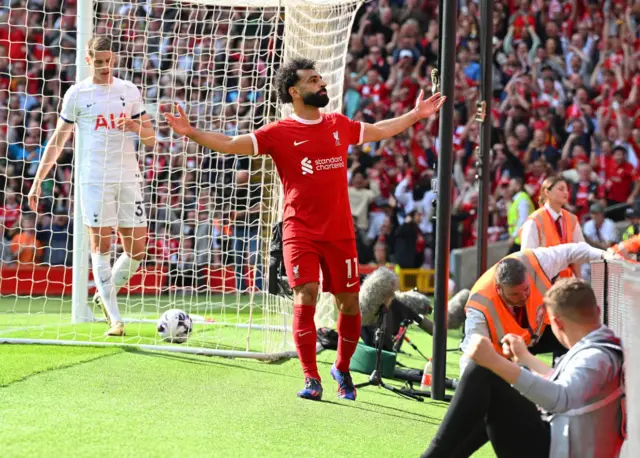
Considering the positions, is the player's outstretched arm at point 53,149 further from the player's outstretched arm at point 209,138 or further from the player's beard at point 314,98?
the player's beard at point 314,98

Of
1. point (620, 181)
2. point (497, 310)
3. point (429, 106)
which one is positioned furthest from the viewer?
point (620, 181)

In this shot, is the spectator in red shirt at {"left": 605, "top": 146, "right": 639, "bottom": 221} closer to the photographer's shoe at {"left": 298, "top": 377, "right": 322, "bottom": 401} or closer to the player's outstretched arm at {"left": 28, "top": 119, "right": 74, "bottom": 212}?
the player's outstretched arm at {"left": 28, "top": 119, "right": 74, "bottom": 212}

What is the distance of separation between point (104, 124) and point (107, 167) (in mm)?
384

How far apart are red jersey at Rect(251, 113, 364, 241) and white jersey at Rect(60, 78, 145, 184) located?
7.96ft

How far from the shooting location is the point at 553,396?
3.79 meters

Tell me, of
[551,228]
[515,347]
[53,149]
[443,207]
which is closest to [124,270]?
[53,149]

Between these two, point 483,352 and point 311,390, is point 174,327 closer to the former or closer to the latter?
point 311,390

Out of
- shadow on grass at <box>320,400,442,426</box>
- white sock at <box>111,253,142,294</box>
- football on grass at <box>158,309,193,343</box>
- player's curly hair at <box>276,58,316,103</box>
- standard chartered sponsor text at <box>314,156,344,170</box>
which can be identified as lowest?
shadow on grass at <box>320,400,442,426</box>

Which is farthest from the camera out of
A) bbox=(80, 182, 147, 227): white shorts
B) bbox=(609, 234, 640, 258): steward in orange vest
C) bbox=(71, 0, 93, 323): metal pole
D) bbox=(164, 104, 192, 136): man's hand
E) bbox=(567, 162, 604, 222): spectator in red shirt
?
bbox=(567, 162, 604, 222): spectator in red shirt

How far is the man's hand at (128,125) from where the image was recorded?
828 centimetres

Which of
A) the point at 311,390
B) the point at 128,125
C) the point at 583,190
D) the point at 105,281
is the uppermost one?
the point at 583,190

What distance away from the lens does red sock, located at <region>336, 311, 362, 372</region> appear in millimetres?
6973

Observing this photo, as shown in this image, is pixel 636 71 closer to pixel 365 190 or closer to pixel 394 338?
pixel 365 190

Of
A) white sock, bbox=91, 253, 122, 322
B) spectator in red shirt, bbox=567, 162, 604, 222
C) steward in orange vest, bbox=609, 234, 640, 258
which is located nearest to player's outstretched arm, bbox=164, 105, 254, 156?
steward in orange vest, bbox=609, 234, 640, 258
